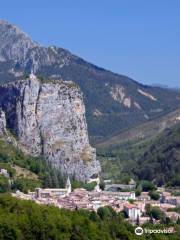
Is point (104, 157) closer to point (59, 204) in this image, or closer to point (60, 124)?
point (60, 124)

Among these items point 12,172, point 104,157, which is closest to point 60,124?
point 12,172

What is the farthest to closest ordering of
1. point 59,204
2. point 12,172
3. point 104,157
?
1. point 104,157
2. point 12,172
3. point 59,204

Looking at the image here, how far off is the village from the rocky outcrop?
20.6 ft

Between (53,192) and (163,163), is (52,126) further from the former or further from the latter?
(163,163)

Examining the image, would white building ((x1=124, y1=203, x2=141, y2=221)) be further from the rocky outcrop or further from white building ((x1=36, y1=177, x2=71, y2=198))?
the rocky outcrop

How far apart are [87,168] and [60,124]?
302 inches

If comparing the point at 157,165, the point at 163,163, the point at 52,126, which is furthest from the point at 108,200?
the point at 163,163

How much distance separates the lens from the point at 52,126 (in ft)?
434

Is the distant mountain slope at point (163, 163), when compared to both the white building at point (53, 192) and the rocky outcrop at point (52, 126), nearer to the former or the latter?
the rocky outcrop at point (52, 126)

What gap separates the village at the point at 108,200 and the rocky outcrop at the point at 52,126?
247 inches

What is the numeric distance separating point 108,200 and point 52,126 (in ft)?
81.1

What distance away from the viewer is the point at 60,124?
434ft

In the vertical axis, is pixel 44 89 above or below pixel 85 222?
above

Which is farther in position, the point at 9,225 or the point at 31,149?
the point at 31,149
